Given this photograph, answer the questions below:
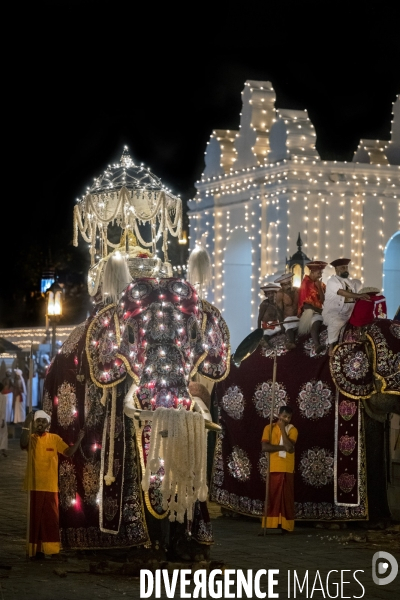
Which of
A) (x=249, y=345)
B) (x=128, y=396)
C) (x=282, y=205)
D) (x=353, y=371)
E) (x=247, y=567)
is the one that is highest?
(x=282, y=205)

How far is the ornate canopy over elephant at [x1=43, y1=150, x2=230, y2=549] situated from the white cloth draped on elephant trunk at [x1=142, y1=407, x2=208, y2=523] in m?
0.05

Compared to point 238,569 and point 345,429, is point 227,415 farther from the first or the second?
point 238,569

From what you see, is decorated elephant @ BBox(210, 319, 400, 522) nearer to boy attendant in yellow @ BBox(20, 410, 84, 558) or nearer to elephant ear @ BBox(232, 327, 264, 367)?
elephant ear @ BBox(232, 327, 264, 367)

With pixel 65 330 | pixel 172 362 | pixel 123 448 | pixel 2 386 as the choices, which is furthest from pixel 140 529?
pixel 65 330

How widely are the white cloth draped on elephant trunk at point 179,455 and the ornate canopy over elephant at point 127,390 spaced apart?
52mm

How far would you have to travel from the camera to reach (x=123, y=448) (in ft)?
33.2

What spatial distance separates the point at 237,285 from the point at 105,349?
15861mm

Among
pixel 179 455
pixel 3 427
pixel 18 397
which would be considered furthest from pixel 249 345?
pixel 18 397

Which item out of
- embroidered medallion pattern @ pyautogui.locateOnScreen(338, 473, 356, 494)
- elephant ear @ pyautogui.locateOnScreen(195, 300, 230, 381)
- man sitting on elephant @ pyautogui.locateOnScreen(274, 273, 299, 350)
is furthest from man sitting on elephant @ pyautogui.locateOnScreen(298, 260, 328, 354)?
elephant ear @ pyautogui.locateOnScreen(195, 300, 230, 381)

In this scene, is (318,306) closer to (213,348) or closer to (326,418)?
(326,418)

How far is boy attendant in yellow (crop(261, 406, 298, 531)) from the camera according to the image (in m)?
12.3

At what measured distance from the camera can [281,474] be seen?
1233 cm

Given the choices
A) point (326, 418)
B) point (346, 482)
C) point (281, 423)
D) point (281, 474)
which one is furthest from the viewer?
point (326, 418)

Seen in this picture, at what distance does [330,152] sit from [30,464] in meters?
16.2
